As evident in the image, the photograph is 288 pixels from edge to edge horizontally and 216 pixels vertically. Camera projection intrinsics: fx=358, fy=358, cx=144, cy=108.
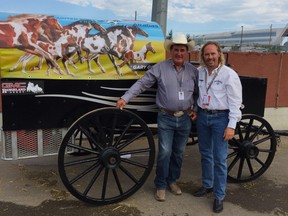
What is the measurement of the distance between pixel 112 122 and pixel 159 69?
0.72m

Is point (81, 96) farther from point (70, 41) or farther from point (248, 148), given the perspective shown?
point (248, 148)

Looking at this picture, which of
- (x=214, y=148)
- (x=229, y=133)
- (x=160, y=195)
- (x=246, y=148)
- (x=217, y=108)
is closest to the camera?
(x=229, y=133)

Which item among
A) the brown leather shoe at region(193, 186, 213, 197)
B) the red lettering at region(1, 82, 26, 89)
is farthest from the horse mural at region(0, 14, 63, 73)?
the brown leather shoe at region(193, 186, 213, 197)

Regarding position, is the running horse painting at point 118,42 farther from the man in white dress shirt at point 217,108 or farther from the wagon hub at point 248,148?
the wagon hub at point 248,148

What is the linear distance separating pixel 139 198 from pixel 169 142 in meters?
0.73

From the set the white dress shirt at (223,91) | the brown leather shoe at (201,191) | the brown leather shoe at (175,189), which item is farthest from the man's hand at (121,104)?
the brown leather shoe at (201,191)

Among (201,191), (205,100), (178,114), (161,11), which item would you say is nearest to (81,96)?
(178,114)

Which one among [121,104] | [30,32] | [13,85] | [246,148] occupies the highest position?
[30,32]

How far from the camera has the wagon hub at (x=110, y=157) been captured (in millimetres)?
3506

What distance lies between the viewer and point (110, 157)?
3537 mm

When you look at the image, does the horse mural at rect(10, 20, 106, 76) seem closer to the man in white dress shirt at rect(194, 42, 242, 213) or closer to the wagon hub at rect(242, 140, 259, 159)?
the man in white dress shirt at rect(194, 42, 242, 213)

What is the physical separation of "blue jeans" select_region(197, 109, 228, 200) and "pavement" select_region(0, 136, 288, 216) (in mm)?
256

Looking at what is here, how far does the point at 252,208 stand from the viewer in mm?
3787

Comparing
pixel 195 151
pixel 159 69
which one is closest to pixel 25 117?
pixel 159 69
